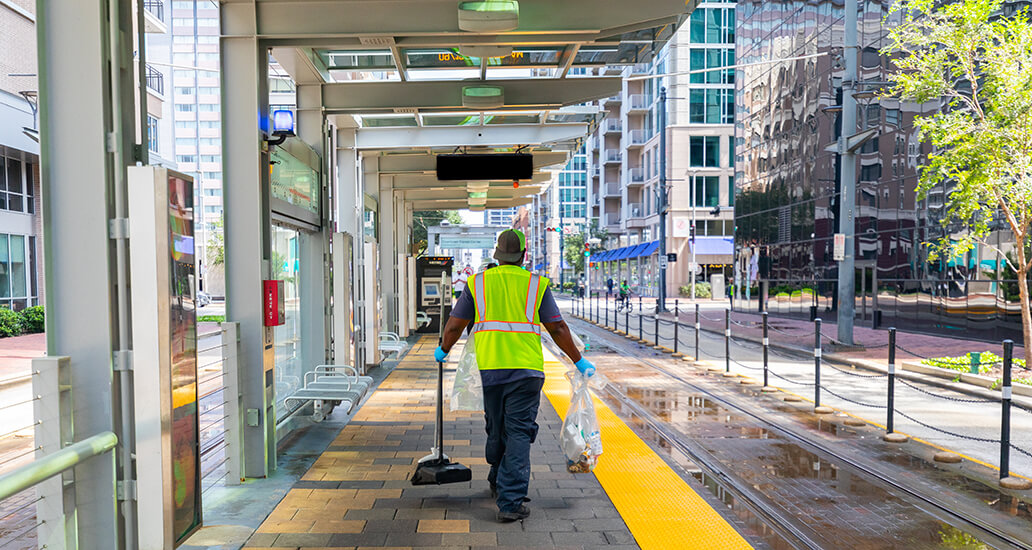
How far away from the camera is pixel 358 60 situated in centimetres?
878

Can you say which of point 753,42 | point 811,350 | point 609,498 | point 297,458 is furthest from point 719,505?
point 753,42

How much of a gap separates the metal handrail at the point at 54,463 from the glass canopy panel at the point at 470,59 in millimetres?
5673

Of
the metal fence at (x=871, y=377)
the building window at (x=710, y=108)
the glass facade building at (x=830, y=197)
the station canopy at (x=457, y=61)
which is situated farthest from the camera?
the building window at (x=710, y=108)

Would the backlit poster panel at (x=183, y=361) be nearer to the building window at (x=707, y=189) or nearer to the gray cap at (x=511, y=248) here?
the gray cap at (x=511, y=248)

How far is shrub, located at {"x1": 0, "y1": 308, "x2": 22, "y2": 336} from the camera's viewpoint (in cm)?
2186

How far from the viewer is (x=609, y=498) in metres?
5.62

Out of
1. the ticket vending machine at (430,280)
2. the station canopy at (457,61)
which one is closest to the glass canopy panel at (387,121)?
the station canopy at (457,61)

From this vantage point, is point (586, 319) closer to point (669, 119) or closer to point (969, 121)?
point (969, 121)

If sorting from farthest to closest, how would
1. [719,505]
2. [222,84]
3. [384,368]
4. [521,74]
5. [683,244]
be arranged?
[683,244], [384,368], [521,74], [222,84], [719,505]

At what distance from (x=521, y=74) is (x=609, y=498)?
601 centimetres

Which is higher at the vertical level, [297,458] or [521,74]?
[521,74]

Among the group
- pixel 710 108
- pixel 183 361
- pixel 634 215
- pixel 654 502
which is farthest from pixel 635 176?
pixel 183 361

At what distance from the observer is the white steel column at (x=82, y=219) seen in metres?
3.82

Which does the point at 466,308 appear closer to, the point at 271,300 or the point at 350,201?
the point at 271,300
